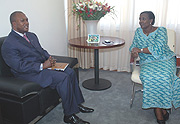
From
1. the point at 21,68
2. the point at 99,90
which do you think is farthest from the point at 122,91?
the point at 21,68

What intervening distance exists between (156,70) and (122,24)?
180 cm

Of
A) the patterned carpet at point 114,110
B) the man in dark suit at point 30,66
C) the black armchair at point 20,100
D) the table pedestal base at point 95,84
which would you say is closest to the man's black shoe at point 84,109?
the patterned carpet at point 114,110

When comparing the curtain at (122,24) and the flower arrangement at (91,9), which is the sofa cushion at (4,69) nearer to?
the flower arrangement at (91,9)

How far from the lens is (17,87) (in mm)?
1944

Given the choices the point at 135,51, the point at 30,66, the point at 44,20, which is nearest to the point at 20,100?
the point at 30,66

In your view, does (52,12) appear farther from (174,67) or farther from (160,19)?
(174,67)

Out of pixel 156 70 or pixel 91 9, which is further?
pixel 91 9

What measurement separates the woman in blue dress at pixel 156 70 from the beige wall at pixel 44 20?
172 centimetres

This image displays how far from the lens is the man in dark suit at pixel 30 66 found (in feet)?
7.24

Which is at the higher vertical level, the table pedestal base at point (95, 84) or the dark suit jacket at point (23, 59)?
the dark suit jacket at point (23, 59)

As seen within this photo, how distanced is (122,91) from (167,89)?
3.46 ft

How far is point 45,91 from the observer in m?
2.25

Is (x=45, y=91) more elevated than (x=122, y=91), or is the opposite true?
(x=45, y=91)

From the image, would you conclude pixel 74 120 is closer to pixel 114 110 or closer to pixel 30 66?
pixel 114 110
